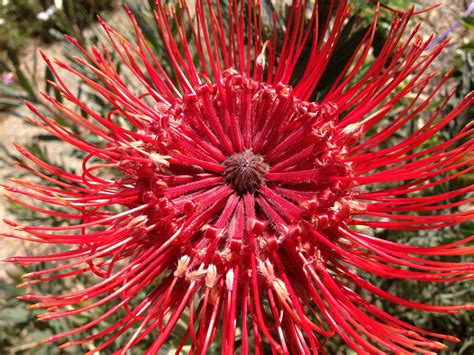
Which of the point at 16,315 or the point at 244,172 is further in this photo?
the point at 16,315

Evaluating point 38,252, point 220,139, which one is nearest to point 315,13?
point 220,139

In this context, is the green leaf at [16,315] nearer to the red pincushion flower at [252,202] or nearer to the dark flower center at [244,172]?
the red pincushion flower at [252,202]

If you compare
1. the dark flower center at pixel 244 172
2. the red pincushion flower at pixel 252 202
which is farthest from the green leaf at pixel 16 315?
the dark flower center at pixel 244 172

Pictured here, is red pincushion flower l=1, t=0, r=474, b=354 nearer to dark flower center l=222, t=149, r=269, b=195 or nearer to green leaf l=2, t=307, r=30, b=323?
dark flower center l=222, t=149, r=269, b=195

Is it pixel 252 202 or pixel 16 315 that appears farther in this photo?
pixel 16 315

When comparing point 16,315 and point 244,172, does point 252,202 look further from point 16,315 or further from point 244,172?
point 16,315

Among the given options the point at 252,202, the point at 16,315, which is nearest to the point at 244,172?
the point at 252,202

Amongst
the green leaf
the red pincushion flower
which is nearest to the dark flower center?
the red pincushion flower

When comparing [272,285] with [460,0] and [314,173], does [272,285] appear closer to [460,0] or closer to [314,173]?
[314,173]
